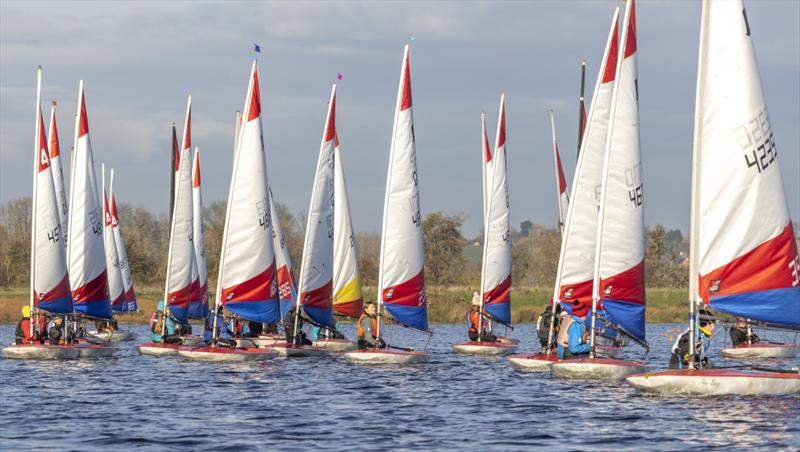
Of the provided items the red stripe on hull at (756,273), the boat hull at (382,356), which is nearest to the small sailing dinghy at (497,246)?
the boat hull at (382,356)

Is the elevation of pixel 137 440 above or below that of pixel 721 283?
below

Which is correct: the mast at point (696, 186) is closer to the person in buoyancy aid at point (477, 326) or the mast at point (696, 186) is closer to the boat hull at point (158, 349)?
the person in buoyancy aid at point (477, 326)

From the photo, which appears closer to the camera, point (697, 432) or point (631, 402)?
point (697, 432)

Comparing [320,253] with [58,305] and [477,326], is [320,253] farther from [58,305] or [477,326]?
[58,305]

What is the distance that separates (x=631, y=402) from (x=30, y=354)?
1871 centimetres

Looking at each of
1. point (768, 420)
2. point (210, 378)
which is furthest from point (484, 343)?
point (768, 420)

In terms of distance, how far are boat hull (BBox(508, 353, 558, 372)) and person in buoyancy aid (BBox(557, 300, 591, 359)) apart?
162 cm

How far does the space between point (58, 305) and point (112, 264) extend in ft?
60.8

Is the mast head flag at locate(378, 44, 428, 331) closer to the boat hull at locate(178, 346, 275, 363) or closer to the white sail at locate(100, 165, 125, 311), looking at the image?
the boat hull at locate(178, 346, 275, 363)

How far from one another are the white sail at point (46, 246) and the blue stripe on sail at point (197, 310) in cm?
1062

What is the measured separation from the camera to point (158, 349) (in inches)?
1538

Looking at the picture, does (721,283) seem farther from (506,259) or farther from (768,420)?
(506,259)

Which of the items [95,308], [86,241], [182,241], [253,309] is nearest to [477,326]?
[253,309]

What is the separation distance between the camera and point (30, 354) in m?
36.2
